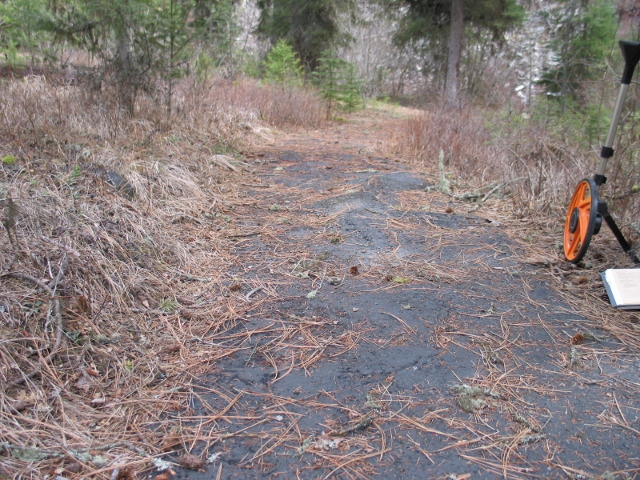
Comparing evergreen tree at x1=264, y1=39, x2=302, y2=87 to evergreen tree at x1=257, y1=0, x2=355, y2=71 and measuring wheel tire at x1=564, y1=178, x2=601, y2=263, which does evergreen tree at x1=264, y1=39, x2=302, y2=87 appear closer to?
evergreen tree at x1=257, y1=0, x2=355, y2=71

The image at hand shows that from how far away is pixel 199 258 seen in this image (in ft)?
10.8

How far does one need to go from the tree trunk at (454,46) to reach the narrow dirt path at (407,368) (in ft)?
26.8

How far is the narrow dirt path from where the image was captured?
179cm

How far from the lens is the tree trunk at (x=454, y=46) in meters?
10.7

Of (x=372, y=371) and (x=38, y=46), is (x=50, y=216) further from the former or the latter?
(x=38, y=46)

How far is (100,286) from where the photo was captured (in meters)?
2.53

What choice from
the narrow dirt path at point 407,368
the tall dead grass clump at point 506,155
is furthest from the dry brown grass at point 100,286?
the tall dead grass clump at point 506,155

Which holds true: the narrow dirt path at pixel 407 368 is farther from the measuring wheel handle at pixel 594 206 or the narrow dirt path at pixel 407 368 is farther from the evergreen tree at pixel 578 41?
the evergreen tree at pixel 578 41

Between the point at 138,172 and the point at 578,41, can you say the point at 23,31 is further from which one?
the point at 578,41

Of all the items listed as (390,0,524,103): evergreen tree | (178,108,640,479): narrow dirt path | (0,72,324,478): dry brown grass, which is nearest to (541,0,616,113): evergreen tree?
(390,0,524,103): evergreen tree

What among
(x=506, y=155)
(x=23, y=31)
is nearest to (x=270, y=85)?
(x=23, y=31)

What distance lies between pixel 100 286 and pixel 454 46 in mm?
10967

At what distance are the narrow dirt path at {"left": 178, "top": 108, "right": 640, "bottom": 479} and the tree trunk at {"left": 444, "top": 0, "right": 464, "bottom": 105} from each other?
8176 mm

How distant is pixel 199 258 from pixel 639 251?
319cm
